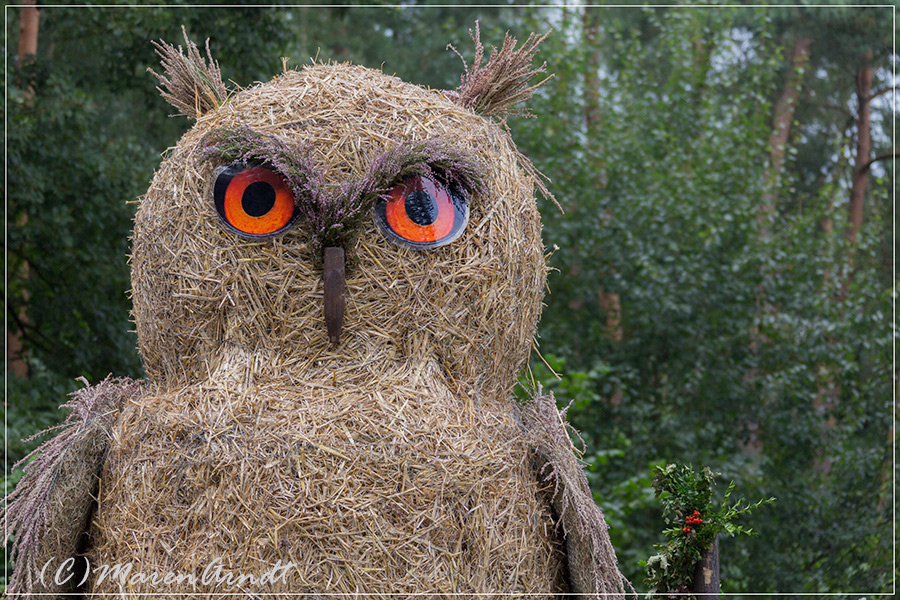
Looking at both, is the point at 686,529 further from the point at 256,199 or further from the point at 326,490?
the point at 256,199

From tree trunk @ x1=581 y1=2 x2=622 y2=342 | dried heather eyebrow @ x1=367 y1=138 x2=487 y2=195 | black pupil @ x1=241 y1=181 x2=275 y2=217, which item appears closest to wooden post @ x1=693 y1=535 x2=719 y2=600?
dried heather eyebrow @ x1=367 y1=138 x2=487 y2=195

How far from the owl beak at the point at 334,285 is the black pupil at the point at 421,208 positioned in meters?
0.28

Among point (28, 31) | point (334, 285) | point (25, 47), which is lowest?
point (334, 285)

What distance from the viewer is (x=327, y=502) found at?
2498mm

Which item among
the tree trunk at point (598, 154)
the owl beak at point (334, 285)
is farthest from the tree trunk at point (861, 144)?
the owl beak at point (334, 285)

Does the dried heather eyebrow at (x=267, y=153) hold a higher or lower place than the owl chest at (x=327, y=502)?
higher

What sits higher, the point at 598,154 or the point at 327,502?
the point at 598,154

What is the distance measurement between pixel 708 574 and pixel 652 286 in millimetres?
3853

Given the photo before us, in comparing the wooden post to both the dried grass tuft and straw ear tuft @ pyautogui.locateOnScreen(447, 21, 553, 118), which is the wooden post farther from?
straw ear tuft @ pyautogui.locateOnScreen(447, 21, 553, 118)

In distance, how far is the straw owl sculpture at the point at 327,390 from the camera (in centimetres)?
253

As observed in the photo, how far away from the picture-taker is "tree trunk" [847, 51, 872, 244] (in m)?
9.97

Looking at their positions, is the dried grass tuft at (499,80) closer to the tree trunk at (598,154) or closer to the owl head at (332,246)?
the owl head at (332,246)

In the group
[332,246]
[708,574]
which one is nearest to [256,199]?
[332,246]

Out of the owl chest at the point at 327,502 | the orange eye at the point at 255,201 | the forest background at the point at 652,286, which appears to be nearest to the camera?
the owl chest at the point at 327,502
